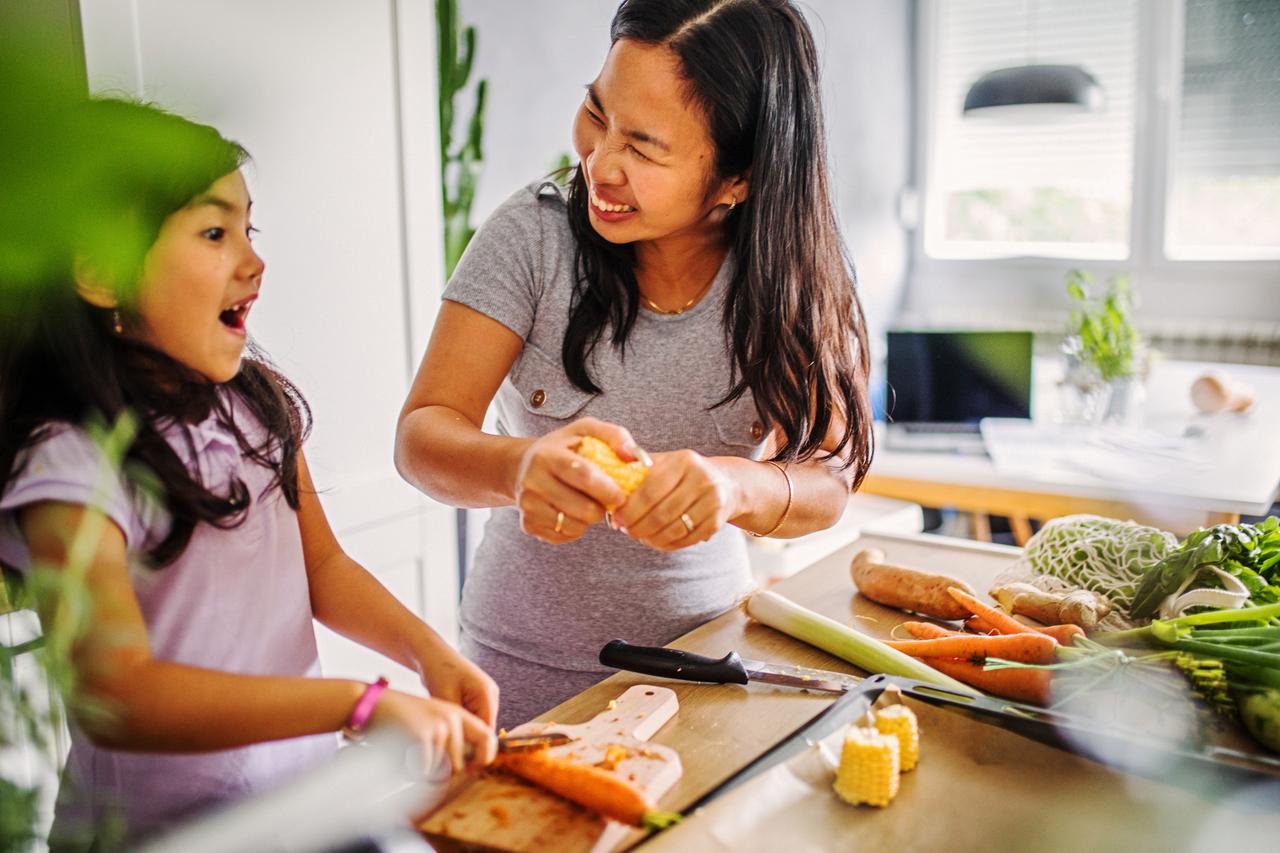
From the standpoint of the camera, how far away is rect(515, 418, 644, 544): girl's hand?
84 centimetres

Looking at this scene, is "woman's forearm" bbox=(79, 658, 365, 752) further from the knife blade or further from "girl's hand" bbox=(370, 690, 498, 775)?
the knife blade

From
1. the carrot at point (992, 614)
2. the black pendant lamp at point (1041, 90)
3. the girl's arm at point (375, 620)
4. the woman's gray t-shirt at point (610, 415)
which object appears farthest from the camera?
the black pendant lamp at point (1041, 90)

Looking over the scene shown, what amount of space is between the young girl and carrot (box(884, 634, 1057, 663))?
47cm

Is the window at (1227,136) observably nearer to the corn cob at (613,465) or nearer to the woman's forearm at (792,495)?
the woman's forearm at (792,495)

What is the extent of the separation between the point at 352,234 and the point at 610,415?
911 millimetres

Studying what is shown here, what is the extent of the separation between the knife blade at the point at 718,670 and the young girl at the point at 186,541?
22cm

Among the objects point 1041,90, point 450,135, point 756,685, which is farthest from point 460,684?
point 1041,90

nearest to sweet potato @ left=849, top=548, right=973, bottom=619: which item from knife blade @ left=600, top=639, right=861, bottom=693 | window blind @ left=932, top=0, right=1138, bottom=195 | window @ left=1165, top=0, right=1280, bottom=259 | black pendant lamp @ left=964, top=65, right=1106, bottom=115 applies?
knife blade @ left=600, top=639, right=861, bottom=693

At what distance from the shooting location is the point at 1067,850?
768 millimetres

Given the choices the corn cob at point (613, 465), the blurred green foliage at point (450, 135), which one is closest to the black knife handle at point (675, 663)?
the corn cob at point (613, 465)

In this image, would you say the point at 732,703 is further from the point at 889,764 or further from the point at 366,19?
the point at 366,19

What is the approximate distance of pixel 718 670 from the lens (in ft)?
3.29

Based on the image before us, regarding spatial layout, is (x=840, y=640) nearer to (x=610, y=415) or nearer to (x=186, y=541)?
(x=610, y=415)

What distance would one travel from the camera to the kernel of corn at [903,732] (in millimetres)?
834
